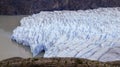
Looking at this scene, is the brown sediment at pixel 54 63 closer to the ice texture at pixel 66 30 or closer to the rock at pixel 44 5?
the ice texture at pixel 66 30

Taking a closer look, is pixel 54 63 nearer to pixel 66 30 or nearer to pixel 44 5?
pixel 66 30

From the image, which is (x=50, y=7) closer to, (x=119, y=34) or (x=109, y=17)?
(x=109, y=17)

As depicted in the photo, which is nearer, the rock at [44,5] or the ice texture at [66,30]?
the ice texture at [66,30]

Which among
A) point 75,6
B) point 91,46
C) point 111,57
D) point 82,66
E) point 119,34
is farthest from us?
point 75,6

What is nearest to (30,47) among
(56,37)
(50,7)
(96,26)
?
(56,37)

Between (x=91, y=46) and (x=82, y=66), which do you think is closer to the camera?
(x=82, y=66)

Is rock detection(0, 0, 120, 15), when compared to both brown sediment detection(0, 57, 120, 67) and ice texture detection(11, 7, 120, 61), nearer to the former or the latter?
ice texture detection(11, 7, 120, 61)

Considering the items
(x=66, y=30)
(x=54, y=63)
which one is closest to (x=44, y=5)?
(x=66, y=30)

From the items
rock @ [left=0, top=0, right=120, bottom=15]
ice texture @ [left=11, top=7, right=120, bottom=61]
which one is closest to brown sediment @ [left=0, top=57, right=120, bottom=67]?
ice texture @ [left=11, top=7, right=120, bottom=61]

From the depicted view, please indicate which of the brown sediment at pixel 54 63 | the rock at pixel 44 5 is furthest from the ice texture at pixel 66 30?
the brown sediment at pixel 54 63
